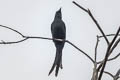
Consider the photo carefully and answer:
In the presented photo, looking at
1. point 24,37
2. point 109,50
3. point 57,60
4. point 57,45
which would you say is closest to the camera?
point 109,50

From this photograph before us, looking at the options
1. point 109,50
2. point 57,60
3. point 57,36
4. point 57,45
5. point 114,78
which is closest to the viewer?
point 109,50

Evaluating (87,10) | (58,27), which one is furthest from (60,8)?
(87,10)

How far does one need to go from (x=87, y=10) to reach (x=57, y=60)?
1.08 meters

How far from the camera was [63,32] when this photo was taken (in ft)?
10.2

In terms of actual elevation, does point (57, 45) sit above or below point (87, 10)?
below

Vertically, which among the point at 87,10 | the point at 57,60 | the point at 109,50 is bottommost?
the point at 57,60

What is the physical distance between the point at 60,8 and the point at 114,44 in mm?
2725

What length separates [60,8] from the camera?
3.58 m

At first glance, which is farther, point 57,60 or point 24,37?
point 57,60

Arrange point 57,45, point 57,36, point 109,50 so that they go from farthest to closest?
point 57,36, point 57,45, point 109,50

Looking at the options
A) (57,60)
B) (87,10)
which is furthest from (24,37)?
(57,60)

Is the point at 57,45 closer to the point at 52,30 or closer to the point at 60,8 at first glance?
the point at 52,30

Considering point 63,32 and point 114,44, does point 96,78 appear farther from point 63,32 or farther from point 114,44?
point 63,32

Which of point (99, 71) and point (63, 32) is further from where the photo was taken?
point (63, 32)
